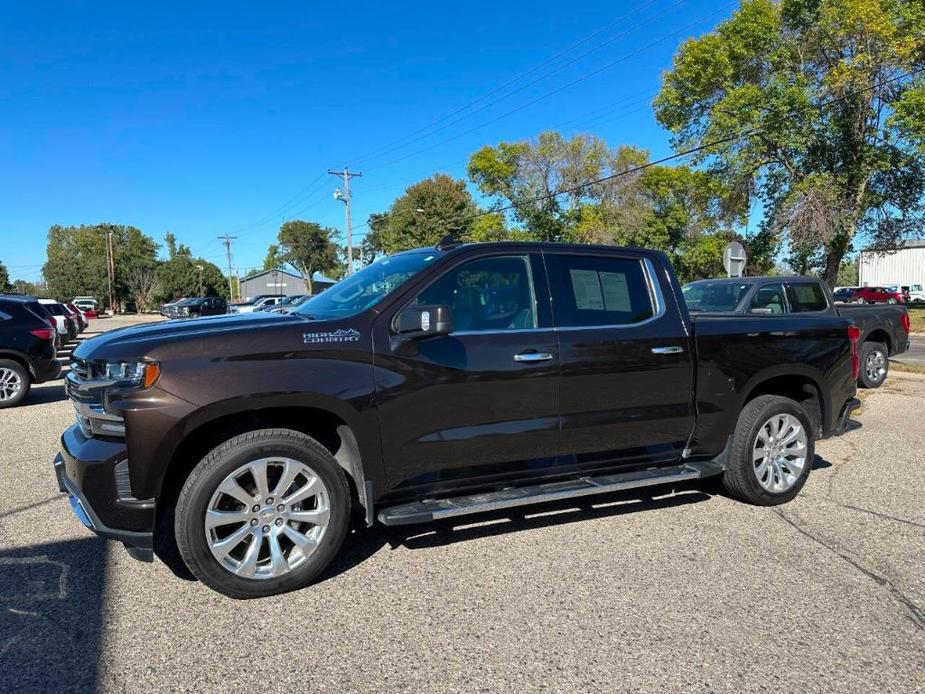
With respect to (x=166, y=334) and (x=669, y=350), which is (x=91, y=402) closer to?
(x=166, y=334)

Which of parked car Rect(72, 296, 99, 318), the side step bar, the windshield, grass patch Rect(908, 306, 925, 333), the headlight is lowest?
grass patch Rect(908, 306, 925, 333)

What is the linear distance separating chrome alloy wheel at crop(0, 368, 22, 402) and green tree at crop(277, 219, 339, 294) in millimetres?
83608

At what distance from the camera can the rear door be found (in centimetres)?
398

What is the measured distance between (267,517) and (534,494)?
1512 mm

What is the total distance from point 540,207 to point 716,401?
40.8m

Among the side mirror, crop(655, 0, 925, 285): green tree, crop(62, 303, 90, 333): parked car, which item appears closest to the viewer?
the side mirror

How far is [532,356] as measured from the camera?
12.5ft

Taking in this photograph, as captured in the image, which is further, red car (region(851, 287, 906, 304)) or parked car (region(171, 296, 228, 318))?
parked car (region(171, 296, 228, 318))

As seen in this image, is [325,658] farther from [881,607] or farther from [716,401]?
[716,401]

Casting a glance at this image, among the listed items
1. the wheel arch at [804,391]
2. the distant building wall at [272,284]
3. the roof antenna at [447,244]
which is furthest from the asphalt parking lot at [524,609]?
the distant building wall at [272,284]

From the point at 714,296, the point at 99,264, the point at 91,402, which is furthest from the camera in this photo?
the point at 99,264

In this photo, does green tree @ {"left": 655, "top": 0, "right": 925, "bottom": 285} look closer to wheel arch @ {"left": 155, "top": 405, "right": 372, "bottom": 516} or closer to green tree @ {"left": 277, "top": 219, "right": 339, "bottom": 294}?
wheel arch @ {"left": 155, "top": 405, "right": 372, "bottom": 516}

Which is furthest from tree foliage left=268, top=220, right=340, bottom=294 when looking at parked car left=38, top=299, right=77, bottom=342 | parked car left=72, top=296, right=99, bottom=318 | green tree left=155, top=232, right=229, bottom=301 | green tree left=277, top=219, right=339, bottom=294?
parked car left=38, top=299, right=77, bottom=342

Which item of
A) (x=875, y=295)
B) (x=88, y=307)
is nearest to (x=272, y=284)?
(x=88, y=307)
